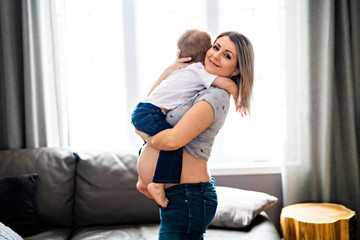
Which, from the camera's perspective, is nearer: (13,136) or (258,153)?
(13,136)

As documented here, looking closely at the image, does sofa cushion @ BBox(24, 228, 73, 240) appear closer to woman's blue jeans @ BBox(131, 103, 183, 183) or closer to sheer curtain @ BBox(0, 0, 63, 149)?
sheer curtain @ BBox(0, 0, 63, 149)

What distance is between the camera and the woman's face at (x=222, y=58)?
1.34 m

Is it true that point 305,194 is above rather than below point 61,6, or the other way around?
below

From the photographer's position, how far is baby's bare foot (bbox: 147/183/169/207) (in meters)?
1.23

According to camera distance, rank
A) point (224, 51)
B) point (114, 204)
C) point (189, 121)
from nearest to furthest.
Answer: point (189, 121), point (224, 51), point (114, 204)

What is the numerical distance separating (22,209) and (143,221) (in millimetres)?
765

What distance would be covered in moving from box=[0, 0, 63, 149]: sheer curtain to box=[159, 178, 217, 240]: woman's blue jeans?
5.51ft

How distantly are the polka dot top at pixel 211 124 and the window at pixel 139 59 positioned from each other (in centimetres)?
155

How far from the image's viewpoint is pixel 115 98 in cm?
286

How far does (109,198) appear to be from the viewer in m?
2.29

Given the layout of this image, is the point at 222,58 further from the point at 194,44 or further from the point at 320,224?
the point at 320,224

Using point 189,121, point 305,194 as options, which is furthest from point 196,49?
point 305,194

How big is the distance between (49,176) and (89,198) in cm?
31

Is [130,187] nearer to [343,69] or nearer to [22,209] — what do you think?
[22,209]
